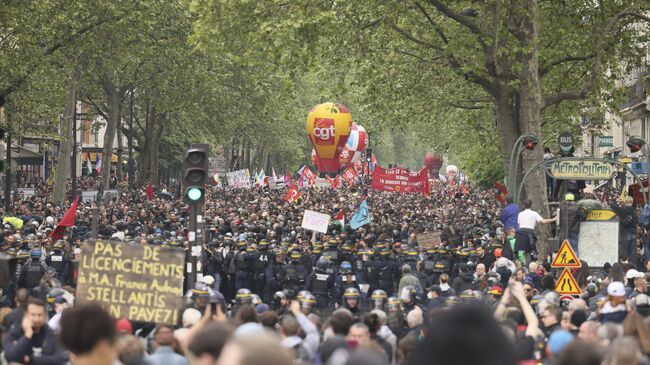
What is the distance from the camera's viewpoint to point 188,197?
53.1 feet

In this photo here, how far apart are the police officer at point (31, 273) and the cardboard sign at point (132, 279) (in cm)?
909

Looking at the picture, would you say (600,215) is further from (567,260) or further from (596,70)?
(596,70)

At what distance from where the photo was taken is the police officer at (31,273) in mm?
20797

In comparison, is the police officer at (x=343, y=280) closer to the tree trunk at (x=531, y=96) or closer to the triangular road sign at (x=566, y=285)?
the triangular road sign at (x=566, y=285)

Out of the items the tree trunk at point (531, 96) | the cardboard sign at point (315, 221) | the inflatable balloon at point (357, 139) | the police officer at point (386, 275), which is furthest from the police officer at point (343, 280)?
the inflatable balloon at point (357, 139)

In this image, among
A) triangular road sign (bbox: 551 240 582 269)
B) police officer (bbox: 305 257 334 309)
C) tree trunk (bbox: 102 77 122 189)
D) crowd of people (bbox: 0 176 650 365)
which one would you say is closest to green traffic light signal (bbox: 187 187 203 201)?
crowd of people (bbox: 0 176 650 365)

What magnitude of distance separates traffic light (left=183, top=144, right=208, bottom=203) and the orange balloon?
139 ft

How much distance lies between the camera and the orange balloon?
2344 inches

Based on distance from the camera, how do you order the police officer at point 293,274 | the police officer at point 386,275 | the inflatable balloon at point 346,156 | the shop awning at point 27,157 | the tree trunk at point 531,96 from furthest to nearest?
the inflatable balloon at point 346,156, the shop awning at point 27,157, the tree trunk at point 531,96, the police officer at point 386,275, the police officer at point 293,274

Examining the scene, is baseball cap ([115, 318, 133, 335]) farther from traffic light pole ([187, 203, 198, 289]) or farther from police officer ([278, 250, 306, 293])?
police officer ([278, 250, 306, 293])

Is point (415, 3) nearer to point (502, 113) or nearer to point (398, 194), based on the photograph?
point (502, 113)

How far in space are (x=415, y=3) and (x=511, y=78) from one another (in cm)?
304

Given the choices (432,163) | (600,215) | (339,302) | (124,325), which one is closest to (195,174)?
(124,325)

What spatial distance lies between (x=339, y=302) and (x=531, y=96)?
1068 cm
